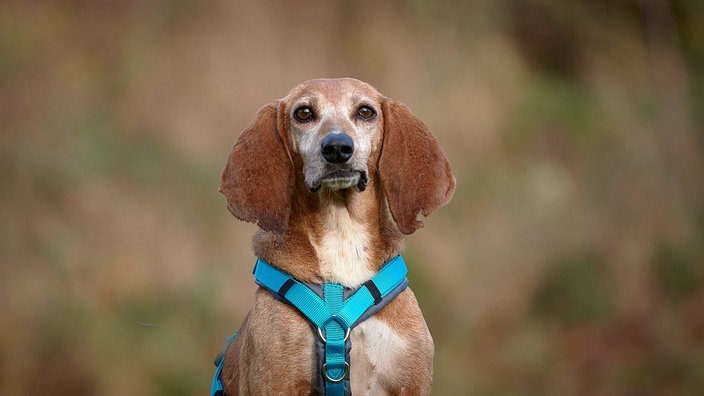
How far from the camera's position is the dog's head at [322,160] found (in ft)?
14.3

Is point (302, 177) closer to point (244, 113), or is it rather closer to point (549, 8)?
point (244, 113)

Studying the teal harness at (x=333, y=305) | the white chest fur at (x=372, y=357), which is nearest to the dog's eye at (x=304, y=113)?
the teal harness at (x=333, y=305)

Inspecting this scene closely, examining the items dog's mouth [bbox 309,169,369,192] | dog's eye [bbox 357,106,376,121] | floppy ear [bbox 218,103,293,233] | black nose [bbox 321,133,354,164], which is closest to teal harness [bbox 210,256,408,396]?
floppy ear [bbox 218,103,293,233]

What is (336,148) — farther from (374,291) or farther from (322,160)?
(374,291)

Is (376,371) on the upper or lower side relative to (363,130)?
lower

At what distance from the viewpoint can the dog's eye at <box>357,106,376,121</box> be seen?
4.53 metres

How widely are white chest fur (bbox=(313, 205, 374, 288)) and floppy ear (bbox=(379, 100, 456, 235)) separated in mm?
193

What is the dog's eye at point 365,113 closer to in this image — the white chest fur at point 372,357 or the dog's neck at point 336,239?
the dog's neck at point 336,239

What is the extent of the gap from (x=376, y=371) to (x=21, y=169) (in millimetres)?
6202

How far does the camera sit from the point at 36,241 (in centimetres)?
923

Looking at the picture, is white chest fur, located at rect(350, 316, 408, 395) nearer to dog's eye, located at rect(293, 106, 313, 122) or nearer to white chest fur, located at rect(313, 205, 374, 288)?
white chest fur, located at rect(313, 205, 374, 288)

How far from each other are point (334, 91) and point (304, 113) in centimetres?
17

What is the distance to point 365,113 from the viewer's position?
4.54 m

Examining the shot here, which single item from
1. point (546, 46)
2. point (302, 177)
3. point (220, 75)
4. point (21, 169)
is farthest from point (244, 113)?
point (302, 177)
